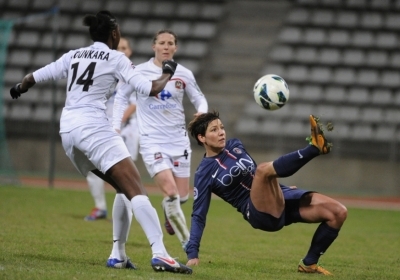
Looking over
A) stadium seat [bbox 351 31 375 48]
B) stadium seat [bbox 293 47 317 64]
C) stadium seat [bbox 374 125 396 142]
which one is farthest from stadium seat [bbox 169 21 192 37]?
stadium seat [bbox 374 125 396 142]

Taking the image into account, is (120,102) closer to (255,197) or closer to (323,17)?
(255,197)

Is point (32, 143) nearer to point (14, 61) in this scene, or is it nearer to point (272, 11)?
point (14, 61)

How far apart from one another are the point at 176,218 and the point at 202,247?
2.55 ft

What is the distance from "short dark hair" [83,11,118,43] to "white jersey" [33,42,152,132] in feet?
0.25

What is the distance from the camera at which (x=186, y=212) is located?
14383 mm

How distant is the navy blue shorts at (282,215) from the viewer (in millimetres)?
7176

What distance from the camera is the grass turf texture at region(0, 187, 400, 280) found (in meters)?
6.78

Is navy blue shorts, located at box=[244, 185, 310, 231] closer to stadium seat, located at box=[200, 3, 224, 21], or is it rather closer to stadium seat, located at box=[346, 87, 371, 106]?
stadium seat, located at box=[346, 87, 371, 106]

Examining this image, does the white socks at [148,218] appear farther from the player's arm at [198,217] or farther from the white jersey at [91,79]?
the white jersey at [91,79]

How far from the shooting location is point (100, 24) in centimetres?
703

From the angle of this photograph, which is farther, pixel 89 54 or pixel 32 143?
pixel 32 143

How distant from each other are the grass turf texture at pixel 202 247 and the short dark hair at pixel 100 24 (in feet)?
6.64

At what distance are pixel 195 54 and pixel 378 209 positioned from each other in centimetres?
950

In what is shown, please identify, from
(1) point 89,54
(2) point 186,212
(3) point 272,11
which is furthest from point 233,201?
(3) point 272,11
